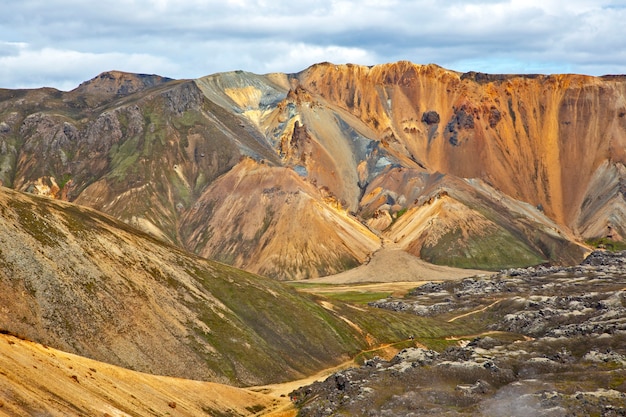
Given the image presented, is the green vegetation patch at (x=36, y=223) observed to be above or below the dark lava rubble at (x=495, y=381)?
above

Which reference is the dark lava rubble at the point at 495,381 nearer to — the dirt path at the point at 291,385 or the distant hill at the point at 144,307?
the dirt path at the point at 291,385

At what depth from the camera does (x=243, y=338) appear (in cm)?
13050

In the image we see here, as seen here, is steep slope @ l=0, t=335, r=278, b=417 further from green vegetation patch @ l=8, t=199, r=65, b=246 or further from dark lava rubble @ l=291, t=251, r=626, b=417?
green vegetation patch @ l=8, t=199, r=65, b=246

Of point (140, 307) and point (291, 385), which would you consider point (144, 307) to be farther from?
point (291, 385)

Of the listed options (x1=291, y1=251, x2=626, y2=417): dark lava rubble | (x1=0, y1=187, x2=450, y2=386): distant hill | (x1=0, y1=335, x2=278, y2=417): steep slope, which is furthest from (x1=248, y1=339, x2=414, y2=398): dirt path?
(x1=291, y1=251, x2=626, y2=417): dark lava rubble

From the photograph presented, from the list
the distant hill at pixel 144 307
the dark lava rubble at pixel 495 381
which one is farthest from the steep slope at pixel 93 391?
the dark lava rubble at pixel 495 381

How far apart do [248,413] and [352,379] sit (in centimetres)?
1564

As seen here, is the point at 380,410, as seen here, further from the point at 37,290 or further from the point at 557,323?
the point at 557,323

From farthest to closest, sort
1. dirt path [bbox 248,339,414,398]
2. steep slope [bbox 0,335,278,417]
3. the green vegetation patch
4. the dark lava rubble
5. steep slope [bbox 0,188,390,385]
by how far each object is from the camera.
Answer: the green vegetation patch, dirt path [bbox 248,339,414,398], steep slope [bbox 0,188,390,385], the dark lava rubble, steep slope [bbox 0,335,278,417]

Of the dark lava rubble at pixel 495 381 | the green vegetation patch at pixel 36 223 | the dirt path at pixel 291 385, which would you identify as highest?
the green vegetation patch at pixel 36 223

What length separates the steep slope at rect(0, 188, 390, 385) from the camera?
108438mm

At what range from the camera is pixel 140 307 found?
121375mm

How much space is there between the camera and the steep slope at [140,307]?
108 m

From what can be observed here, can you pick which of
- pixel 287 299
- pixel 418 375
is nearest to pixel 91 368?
pixel 418 375
